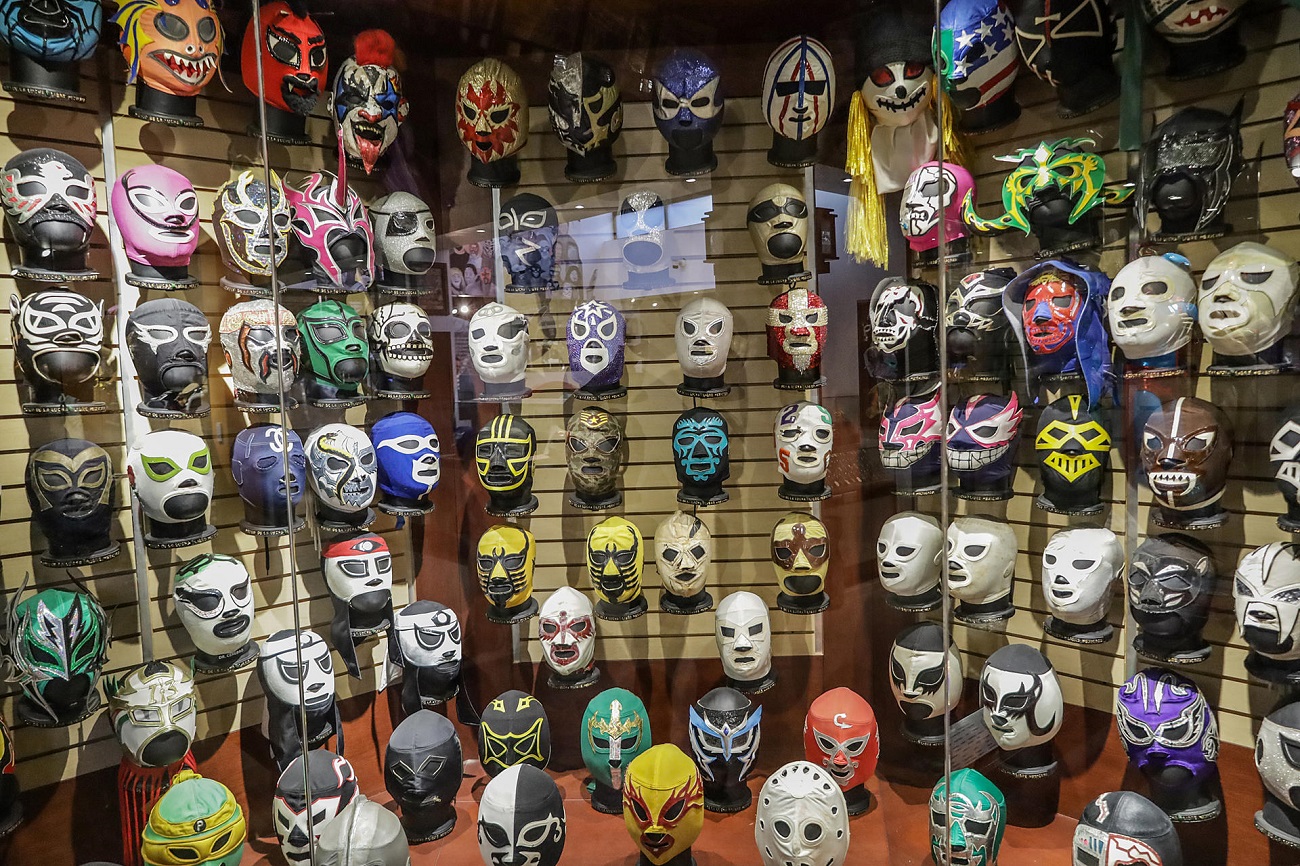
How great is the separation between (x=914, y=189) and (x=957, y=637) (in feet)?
5.07

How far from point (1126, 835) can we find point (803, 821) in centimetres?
Answer: 94

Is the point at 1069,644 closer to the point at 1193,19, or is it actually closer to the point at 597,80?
the point at 1193,19

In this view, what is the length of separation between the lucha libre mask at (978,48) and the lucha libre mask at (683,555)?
5.81ft

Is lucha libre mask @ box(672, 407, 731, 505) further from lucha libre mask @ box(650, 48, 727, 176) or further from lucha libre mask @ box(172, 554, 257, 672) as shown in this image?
lucha libre mask @ box(172, 554, 257, 672)

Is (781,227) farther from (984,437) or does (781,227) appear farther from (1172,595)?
(1172,595)

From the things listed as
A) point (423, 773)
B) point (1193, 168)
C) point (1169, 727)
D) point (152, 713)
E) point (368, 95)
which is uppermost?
point (368, 95)

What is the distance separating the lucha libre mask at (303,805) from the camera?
2.83 metres

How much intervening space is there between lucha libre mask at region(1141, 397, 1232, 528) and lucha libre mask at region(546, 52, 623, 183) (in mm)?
2022

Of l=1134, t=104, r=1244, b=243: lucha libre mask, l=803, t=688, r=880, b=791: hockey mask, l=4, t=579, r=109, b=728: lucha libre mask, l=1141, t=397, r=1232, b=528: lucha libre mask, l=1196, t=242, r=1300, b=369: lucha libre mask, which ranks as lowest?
l=803, t=688, r=880, b=791: hockey mask

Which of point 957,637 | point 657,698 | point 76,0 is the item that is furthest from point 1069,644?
point 76,0

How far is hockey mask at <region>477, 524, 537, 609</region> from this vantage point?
322 cm

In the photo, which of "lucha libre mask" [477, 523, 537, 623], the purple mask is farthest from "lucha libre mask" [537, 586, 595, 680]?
the purple mask

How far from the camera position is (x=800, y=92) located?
2.97m

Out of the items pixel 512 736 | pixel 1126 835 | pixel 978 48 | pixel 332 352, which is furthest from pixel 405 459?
pixel 1126 835
